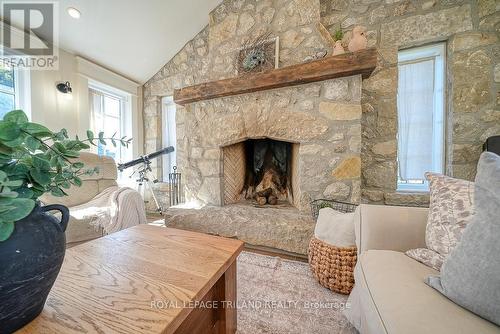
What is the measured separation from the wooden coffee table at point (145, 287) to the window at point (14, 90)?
7.16ft

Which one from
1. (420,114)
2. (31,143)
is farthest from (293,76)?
(31,143)

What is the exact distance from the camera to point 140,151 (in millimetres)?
3070

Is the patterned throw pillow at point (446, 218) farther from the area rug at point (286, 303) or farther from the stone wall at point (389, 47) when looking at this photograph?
the stone wall at point (389, 47)

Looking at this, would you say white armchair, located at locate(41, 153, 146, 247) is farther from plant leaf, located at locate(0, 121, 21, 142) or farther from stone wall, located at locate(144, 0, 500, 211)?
stone wall, located at locate(144, 0, 500, 211)

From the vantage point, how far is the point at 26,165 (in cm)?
42

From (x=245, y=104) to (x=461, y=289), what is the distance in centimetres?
179

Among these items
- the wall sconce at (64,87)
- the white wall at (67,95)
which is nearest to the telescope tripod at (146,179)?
the white wall at (67,95)

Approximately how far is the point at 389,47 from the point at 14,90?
3.66 metres

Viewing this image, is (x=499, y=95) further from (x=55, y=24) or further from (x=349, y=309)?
(x=55, y=24)

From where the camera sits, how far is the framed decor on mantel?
6.29 feet

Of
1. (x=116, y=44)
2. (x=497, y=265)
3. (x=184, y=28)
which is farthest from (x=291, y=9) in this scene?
(x=497, y=265)

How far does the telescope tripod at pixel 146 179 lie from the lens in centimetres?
278

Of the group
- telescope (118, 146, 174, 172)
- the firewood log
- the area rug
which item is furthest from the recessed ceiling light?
the area rug

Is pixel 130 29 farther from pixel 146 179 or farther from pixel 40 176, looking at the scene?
pixel 40 176
